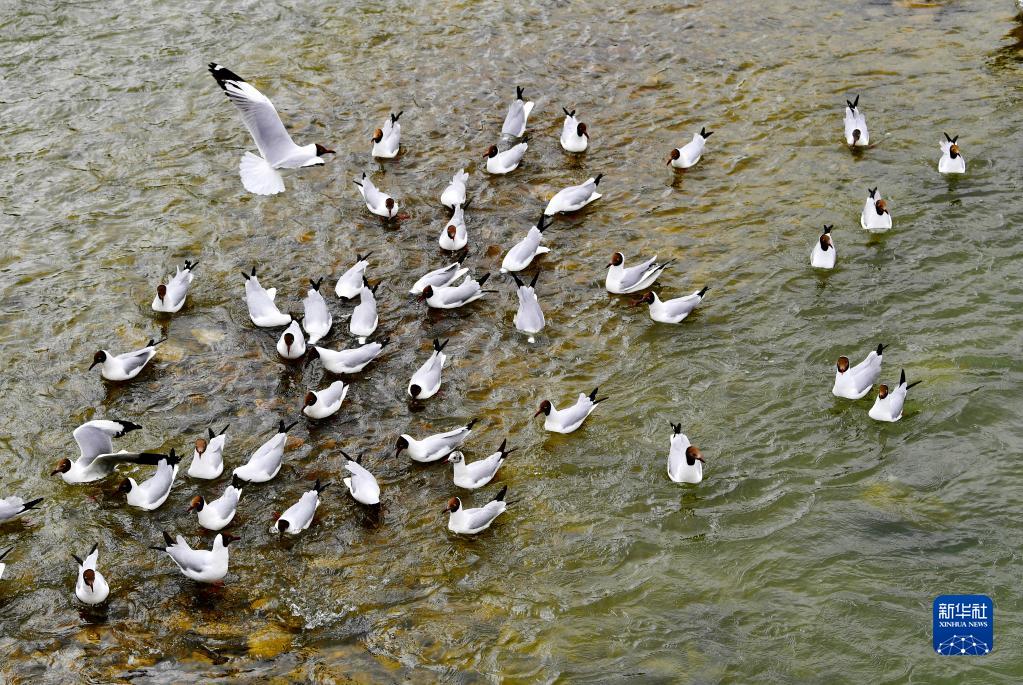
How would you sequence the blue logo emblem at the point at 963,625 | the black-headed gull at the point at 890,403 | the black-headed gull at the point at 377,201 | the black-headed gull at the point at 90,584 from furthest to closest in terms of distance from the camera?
the black-headed gull at the point at 377,201 < the black-headed gull at the point at 890,403 < the black-headed gull at the point at 90,584 < the blue logo emblem at the point at 963,625

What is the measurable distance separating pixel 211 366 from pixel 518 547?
4348mm

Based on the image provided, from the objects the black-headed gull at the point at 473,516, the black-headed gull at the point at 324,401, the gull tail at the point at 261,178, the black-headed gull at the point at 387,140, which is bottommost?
the black-headed gull at the point at 473,516

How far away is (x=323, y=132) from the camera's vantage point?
1552cm

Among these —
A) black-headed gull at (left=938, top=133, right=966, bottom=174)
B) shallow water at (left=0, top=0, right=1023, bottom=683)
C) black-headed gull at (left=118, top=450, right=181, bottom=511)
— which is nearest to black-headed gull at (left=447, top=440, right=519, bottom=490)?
shallow water at (left=0, top=0, right=1023, bottom=683)

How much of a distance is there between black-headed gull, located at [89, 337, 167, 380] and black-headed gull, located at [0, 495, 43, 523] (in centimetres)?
191

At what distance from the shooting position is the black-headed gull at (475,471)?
10.0m

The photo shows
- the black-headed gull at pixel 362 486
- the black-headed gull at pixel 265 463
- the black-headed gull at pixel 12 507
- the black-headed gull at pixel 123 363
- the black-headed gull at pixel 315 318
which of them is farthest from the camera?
the black-headed gull at pixel 315 318

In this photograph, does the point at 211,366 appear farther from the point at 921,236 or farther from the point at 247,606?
the point at 921,236

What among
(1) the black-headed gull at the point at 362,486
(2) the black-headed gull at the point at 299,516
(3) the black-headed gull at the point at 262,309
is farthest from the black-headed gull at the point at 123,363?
(1) the black-headed gull at the point at 362,486

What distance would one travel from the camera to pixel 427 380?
1098cm

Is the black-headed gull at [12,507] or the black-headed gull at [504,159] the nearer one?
the black-headed gull at [12,507]

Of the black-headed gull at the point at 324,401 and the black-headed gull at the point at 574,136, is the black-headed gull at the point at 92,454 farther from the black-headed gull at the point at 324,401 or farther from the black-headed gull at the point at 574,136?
the black-headed gull at the point at 574,136

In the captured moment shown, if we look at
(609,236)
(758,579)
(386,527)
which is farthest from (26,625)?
(609,236)

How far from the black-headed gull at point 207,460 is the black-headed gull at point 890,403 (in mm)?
6683
